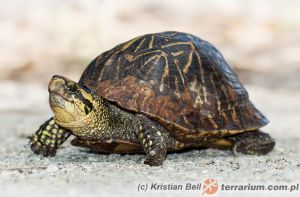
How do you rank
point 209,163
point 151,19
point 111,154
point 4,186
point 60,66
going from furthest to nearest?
1. point 151,19
2. point 60,66
3. point 111,154
4. point 209,163
5. point 4,186

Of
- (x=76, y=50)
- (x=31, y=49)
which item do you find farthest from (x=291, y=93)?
(x=31, y=49)

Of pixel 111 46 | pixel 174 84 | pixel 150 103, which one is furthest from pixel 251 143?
pixel 111 46

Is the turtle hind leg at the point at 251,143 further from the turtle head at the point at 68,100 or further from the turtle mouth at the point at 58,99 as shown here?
the turtle mouth at the point at 58,99

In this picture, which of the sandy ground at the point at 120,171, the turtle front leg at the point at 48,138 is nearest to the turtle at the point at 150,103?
the turtle front leg at the point at 48,138

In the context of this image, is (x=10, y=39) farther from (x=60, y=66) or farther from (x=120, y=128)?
(x=120, y=128)

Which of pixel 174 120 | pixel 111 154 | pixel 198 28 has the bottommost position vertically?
pixel 111 154

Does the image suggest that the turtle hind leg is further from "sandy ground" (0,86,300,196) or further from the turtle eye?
the turtle eye

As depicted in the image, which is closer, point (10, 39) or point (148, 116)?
point (148, 116)

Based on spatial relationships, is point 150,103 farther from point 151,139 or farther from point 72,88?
point 72,88
